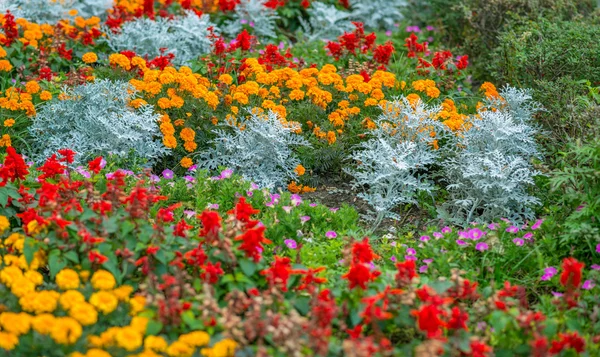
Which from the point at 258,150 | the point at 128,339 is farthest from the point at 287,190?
the point at 128,339

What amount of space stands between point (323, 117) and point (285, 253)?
159cm

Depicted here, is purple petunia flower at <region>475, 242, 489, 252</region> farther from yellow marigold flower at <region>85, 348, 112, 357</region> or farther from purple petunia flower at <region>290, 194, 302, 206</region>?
yellow marigold flower at <region>85, 348, 112, 357</region>

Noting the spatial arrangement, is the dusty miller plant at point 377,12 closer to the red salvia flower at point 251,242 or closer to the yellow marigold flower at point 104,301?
the red salvia flower at point 251,242

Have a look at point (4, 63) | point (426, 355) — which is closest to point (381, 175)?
point (426, 355)

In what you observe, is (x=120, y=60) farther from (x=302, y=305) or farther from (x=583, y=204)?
(x=583, y=204)

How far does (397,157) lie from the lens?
4.53 meters

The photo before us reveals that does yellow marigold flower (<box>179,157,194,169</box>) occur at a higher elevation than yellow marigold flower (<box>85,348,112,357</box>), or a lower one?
lower

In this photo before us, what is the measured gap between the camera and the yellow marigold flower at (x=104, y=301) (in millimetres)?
2965

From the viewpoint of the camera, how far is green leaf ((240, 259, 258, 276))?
3.25 m

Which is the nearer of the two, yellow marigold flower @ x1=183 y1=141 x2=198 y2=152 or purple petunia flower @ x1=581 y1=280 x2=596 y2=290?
purple petunia flower @ x1=581 y1=280 x2=596 y2=290

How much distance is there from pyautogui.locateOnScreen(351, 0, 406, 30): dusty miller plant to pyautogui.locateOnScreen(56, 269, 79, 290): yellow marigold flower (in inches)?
228

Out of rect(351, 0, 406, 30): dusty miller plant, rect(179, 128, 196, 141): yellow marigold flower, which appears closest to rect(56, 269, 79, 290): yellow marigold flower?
rect(179, 128, 196, 141): yellow marigold flower

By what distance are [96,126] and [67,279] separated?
1959 mm

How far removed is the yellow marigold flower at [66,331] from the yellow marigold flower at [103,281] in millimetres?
269
